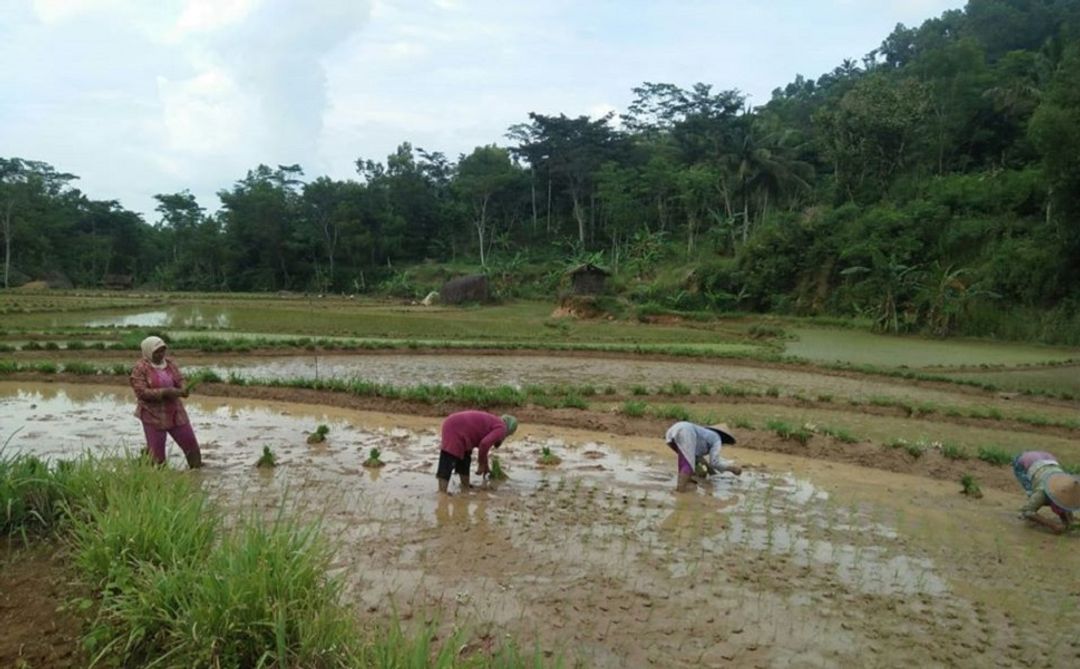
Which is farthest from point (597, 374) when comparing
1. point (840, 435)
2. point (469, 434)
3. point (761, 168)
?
point (761, 168)

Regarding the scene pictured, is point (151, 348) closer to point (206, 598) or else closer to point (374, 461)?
point (374, 461)

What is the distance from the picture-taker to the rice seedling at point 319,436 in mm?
10023

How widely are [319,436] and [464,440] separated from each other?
3376 mm

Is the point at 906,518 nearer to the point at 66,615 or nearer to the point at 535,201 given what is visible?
the point at 66,615

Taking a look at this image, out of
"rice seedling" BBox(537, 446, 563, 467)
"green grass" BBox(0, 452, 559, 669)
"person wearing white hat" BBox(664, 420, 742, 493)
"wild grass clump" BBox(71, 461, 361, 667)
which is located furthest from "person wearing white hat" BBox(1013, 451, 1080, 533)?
"wild grass clump" BBox(71, 461, 361, 667)

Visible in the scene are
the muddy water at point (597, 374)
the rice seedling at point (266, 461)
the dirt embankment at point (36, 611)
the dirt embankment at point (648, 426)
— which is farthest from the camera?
the muddy water at point (597, 374)

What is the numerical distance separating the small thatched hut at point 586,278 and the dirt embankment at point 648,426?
94.0 feet

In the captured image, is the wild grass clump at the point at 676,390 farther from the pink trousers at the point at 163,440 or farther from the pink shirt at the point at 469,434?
the pink trousers at the point at 163,440

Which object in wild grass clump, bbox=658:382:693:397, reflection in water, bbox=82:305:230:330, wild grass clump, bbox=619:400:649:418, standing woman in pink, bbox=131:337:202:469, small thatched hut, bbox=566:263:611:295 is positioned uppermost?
small thatched hut, bbox=566:263:611:295

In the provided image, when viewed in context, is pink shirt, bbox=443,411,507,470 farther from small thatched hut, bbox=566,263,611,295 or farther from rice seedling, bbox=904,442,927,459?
small thatched hut, bbox=566,263,611,295

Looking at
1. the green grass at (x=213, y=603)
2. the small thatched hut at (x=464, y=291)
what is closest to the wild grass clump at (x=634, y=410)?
the green grass at (x=213, y=603)

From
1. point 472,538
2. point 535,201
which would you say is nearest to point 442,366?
point 472,538

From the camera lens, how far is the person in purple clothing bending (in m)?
7.67

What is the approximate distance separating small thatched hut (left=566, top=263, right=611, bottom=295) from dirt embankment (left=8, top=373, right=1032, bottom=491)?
28.7m
